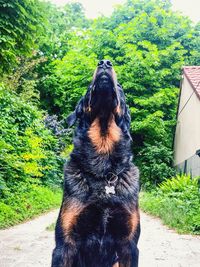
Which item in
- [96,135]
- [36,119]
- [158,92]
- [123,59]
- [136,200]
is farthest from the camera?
[123,59]

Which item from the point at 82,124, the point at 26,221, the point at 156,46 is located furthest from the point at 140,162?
the point at 82,124

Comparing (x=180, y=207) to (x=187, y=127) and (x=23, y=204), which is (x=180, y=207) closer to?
(x=23, y=204)

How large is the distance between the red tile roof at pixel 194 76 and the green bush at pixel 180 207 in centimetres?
351

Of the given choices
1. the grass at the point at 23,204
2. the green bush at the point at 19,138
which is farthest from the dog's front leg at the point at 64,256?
the green bush at the point at 19,138

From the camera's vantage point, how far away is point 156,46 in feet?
69.1

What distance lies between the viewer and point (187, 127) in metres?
16.1

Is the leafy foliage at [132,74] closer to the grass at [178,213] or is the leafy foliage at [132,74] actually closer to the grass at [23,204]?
the grass at [23,204]

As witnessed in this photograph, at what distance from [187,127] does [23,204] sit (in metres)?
9.83

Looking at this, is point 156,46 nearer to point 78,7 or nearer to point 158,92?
point 158,92

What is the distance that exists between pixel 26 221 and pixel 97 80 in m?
A: 5.48

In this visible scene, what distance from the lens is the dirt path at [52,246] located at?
4.68 m

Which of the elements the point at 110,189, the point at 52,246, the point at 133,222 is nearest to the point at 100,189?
the point at 110,189

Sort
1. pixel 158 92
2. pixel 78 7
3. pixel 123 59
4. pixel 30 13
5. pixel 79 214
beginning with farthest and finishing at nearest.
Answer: pixel 78 7 < pixel 123 59 < pixel 158 92 < pixel 30 13 < pixel 79 214

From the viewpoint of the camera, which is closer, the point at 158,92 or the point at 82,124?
the point at 82,124
